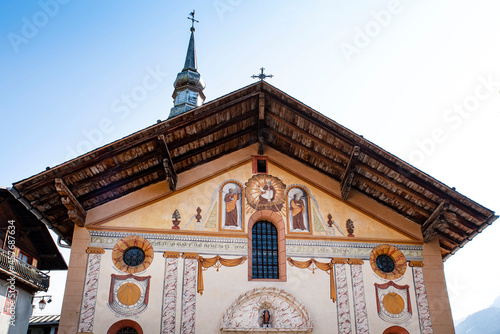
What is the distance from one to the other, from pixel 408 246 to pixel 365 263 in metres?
1.69

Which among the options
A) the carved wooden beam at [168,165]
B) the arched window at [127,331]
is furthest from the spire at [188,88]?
the arched window at [127,331]

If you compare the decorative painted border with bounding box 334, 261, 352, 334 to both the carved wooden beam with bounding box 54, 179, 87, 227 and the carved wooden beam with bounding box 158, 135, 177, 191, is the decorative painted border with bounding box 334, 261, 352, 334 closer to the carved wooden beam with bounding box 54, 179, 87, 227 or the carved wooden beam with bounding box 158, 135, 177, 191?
the carved wooden beam with bounding box 158, 135, 177, 191

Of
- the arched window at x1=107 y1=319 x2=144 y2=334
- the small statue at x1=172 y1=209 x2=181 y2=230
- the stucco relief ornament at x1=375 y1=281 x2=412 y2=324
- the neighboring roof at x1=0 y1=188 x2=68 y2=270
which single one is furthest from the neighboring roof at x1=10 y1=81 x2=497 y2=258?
the neighboring roof at x1=0 y1=188 x2=68 y2=270

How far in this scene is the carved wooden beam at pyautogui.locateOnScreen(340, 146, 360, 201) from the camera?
15758 mm

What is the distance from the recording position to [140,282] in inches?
592

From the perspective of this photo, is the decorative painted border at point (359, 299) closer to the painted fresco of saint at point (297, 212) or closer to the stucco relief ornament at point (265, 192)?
the painted fresco of saint at point (297, 212)

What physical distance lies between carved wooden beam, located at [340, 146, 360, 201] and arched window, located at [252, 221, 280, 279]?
108 inches

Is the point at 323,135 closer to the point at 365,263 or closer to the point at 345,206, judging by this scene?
the point at 345,206

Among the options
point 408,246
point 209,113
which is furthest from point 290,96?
point 408,246

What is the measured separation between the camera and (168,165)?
1573cm

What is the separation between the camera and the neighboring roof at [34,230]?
1904cm

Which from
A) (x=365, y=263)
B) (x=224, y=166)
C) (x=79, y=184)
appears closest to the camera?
(x=79, y=184)

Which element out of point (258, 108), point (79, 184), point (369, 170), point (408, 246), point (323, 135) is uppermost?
point (258, 108)

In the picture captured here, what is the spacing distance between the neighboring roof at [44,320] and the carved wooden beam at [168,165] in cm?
Answer: 1687
